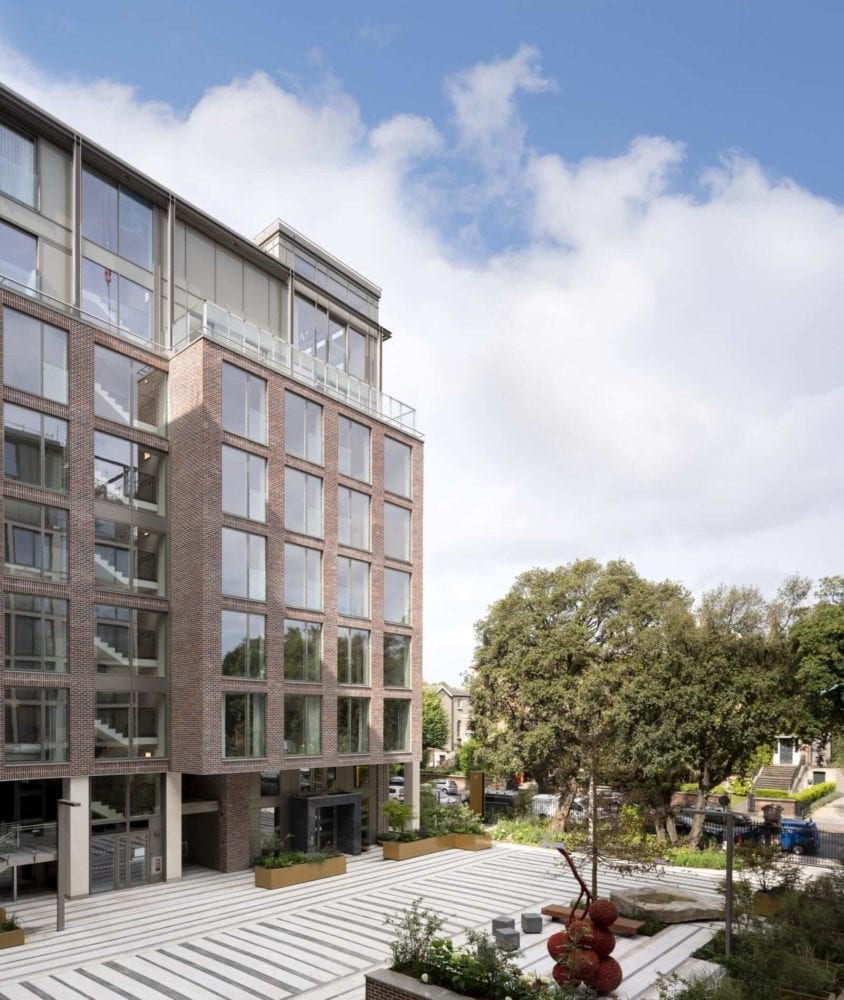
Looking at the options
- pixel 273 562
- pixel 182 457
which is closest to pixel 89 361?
pixel 182 457

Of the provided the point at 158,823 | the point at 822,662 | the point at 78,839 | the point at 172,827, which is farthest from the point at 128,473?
the point at 822,662

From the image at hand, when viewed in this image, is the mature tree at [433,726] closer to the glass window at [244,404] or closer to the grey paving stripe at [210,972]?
the glass window at [244,404]

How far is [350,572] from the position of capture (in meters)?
32.5

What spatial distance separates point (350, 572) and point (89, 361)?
485 inches

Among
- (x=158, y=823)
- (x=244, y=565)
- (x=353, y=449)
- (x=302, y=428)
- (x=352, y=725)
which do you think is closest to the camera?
(x=158, y=823)

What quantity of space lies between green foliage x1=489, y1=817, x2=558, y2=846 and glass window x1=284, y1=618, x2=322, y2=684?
458 inches

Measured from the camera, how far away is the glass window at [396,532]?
34.4 m

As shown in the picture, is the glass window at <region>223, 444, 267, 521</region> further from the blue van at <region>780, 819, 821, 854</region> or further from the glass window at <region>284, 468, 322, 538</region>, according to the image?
the blue van at <region>780, 819, 821, 854</region>

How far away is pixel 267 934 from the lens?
20.9 metres

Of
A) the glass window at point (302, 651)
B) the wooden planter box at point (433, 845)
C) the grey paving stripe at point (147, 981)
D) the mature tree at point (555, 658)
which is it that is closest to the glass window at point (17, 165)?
the glass window at point (302, 651)

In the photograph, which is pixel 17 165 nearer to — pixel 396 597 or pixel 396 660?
pixel 396 597

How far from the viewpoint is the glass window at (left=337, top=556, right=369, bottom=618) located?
105 ft

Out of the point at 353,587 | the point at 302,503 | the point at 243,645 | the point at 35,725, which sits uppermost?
the point at 302,503

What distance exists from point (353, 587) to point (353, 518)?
2714 mm
